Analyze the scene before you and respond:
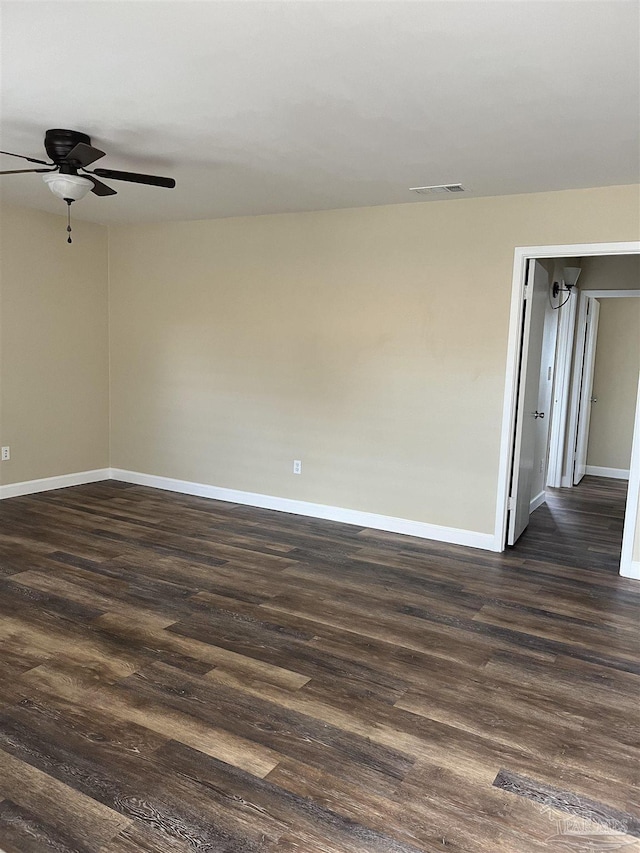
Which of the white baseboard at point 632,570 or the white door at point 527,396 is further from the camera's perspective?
the white door at point 527,396

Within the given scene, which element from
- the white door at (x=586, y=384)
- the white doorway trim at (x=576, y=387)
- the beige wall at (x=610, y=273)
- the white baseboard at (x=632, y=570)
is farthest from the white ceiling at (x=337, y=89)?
the white door at (x=586, y=384)

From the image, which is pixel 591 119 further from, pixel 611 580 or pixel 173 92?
pixel 611 580

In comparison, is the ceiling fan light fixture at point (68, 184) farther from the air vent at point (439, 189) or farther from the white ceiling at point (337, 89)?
the air vent at point (439, 189)

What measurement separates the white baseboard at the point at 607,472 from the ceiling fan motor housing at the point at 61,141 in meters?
6.60

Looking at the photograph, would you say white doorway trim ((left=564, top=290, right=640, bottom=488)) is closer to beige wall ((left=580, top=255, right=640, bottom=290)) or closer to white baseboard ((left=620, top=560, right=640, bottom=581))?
beige wall ((left=580, top=255, right=640, bottom=290))

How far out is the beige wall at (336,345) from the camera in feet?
14.3

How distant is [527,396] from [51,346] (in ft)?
13.6

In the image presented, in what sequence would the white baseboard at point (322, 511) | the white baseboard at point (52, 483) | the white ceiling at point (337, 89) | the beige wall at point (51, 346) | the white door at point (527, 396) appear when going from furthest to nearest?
1. the white baseboard at point (52, 483)
2. the beige wall at point (51, 346)
3. the white baseboard at point (322, 511)
4. the white door at point (527, 396)
5. the white ceiling at point (337, 89)

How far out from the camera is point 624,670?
9.29 ft

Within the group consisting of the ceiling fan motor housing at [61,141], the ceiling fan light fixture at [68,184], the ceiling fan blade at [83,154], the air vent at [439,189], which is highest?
the air vent at [439,189]

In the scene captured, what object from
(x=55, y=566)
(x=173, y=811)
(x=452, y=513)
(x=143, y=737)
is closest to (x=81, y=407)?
(x=55, y=566)

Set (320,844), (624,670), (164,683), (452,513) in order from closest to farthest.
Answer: (320,844), (164,683), (624,670), (452,513)

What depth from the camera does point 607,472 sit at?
7.52 m

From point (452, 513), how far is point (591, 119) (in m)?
2.73
